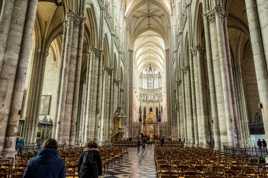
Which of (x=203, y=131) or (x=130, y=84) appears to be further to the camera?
(x=130, y=84)

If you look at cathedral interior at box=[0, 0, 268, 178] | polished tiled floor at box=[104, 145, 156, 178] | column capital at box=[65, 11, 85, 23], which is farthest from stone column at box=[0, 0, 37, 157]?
column capital at box=[65, 11, 85, 23]

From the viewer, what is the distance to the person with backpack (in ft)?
12.4

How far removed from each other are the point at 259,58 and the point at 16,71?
33.0 ft

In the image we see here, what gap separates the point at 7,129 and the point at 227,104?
1101cm

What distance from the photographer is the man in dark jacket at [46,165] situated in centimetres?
221

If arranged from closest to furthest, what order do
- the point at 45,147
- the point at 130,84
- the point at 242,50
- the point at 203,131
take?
the point at 45,147 < the point at 203,131 < the point at 242,50 < the point at 130,84

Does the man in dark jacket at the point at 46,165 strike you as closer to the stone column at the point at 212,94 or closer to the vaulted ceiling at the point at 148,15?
the stone column at the point at 212,94

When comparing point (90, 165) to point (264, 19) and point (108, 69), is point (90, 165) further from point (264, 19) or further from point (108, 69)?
point (108, 69)

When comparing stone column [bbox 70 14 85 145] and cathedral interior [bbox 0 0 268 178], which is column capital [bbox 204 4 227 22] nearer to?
cathedral interior [bbox 0 0 268 178]

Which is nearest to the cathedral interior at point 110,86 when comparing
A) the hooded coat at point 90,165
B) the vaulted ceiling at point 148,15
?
the hooded coat at point 90,165

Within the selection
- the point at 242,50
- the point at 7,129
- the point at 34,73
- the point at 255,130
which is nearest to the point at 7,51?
the point at 7,129

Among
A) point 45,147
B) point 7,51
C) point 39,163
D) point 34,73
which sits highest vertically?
point 34,73

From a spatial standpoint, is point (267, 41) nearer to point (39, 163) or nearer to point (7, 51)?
point (39, 163)

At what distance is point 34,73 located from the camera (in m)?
21.5
